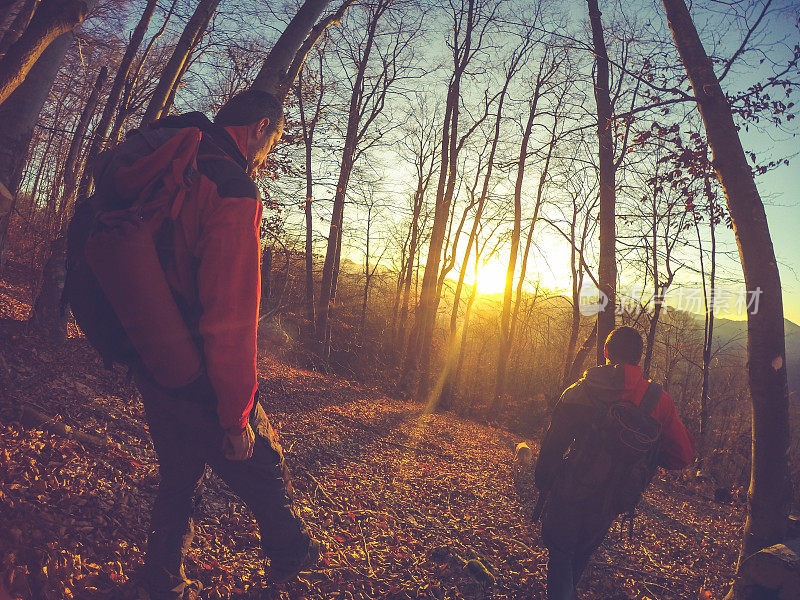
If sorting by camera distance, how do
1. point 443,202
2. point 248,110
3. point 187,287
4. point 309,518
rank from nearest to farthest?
1. point 187,287
2. point 248,110
3. point 309,518
4. point 443,202

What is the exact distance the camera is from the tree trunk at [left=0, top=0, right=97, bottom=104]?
2.69 metres

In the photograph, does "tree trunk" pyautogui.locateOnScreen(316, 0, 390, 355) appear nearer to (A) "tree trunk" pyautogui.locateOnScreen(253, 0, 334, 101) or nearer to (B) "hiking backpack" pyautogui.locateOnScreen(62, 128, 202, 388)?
(A) "tree trunk" pyautogui.locateOnScreen(253, 0, 334, 101)

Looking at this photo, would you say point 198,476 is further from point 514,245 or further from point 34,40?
point 514,245

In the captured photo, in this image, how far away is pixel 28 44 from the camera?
2715 mm

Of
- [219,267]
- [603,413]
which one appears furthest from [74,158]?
[603,413]

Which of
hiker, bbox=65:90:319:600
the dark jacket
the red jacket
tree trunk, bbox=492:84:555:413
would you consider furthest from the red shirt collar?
tree trunk, bbox=492:84:555:413

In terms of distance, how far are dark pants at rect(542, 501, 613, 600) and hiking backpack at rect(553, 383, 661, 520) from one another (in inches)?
2.8

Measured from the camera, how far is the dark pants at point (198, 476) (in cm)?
153

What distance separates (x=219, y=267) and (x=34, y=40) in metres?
2.93

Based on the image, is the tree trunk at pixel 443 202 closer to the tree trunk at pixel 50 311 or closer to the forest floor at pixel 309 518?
the forest floor at pixel 309 518

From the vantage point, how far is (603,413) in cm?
255

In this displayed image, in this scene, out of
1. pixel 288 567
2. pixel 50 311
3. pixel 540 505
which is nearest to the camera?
pixel 288 567

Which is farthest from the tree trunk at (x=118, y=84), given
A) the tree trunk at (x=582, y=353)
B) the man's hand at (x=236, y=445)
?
the tree trunk at (x=582, y=353)

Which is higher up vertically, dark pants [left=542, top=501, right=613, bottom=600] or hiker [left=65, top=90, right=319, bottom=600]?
hiker [left=65, top=90, right=319, bottom=600]
